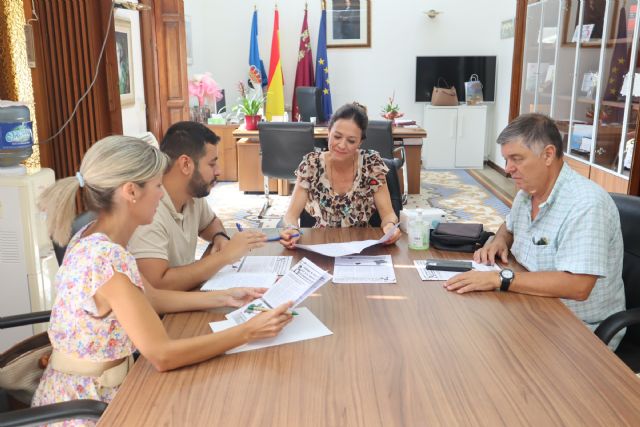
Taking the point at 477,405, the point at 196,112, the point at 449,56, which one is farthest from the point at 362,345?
the point at 449,56

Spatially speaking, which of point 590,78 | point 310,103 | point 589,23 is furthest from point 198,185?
point 310,103

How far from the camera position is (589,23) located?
15.4 ft

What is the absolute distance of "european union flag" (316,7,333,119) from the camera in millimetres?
7815

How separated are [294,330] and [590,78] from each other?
13.6ft

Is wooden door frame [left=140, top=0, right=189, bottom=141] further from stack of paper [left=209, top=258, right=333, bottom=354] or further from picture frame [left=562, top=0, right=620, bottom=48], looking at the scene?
stack of paper [left=209, top=258, right=333, bottom=354]

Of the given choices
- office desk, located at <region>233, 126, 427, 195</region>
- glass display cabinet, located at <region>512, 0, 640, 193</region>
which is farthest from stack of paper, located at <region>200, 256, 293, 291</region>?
office desk, located at <region>233, 126, 427, 195</region>

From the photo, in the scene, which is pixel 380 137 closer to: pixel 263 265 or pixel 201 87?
pixel 201 87

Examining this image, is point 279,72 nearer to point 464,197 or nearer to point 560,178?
point 464,197

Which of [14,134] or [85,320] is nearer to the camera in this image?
[85,320]

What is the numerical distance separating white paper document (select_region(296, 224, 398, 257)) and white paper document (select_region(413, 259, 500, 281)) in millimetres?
190

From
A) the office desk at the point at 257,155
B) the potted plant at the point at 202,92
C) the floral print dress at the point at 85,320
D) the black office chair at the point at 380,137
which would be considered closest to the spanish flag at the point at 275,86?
the potted plant at the point at 202,92

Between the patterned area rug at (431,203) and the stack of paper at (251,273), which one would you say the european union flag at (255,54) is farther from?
the stack of paper at (251,273)

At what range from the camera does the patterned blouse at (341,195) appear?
8.93 ft

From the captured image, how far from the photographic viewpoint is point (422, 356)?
1.35 meters
